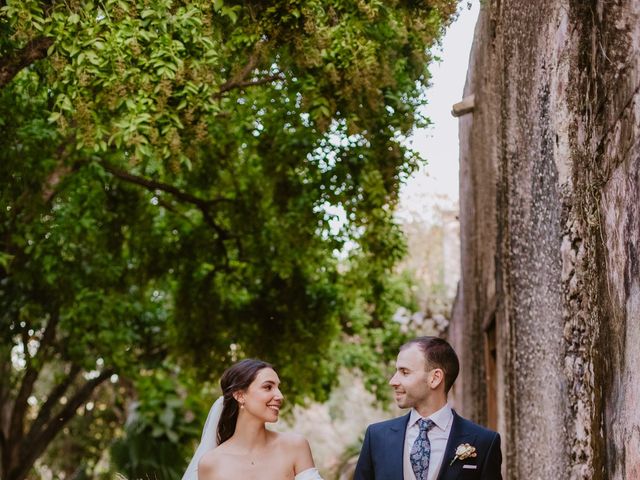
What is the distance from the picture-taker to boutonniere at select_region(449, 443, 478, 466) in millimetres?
4793

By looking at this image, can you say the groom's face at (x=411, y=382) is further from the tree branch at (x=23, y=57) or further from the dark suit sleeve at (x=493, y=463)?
the tree branch at (x=23, y=57)

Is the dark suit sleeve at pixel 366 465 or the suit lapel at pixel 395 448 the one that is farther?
the dark suit sleeve at pixel 366 465

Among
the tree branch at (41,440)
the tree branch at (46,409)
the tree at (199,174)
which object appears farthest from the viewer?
the tree branch at (46,409)

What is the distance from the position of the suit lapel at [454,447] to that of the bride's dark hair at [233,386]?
4.24ft

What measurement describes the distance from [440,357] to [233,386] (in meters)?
1.32

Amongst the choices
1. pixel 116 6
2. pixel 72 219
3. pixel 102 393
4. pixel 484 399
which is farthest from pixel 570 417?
pixel 102 393

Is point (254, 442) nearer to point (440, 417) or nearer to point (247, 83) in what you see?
point (440, 417)

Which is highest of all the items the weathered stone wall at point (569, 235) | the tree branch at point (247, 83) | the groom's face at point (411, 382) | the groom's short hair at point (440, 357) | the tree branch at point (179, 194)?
the tree branch at point (247, 83)

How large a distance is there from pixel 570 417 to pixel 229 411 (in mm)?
1955

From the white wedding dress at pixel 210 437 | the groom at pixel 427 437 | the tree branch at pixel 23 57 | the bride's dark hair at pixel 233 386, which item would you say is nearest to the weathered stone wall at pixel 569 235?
the groom at pixel 427 437

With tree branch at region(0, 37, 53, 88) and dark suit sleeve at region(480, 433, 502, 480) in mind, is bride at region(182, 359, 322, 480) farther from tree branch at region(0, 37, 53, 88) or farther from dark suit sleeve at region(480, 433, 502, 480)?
tree branch at region(0, 37, 53, 88)

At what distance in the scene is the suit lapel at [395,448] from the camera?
15.9ft

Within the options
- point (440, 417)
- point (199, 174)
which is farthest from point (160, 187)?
point (440, 417)

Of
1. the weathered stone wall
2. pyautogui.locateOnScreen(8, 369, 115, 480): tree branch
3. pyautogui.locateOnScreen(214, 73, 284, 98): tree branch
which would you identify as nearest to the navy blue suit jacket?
the weathered stone wall
